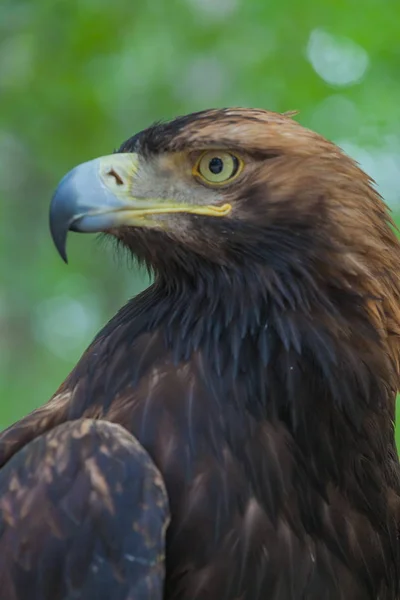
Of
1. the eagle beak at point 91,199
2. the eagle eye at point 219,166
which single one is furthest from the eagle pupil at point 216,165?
the eagle beak at point 91,199

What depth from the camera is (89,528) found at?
2.33 metres

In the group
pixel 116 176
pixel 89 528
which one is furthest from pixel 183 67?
pixel 89 528

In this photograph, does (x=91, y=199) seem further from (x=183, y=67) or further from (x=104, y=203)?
(x=183, y=67)

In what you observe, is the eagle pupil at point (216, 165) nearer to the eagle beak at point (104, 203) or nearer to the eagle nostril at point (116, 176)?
the eagle beak at point (104, 203)

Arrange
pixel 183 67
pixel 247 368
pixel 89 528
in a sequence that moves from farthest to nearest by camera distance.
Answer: pixel 183 67 → pixel 247 368 → pixel 89 528

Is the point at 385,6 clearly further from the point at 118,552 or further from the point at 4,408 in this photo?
the point at 4,408

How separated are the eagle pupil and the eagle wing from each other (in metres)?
0.82

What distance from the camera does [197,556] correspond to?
240 cm

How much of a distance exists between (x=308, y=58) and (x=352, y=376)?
3.90 metres

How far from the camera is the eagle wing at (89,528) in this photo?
2.31 meters

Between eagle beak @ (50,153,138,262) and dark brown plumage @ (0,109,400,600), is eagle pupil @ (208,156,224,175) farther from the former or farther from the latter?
eagle beak @ (50,153,138,262)

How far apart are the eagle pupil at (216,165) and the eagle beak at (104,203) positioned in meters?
0.11

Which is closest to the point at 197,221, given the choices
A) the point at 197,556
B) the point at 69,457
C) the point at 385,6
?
the point at 69,457

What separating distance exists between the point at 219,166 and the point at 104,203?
0.35 meters
